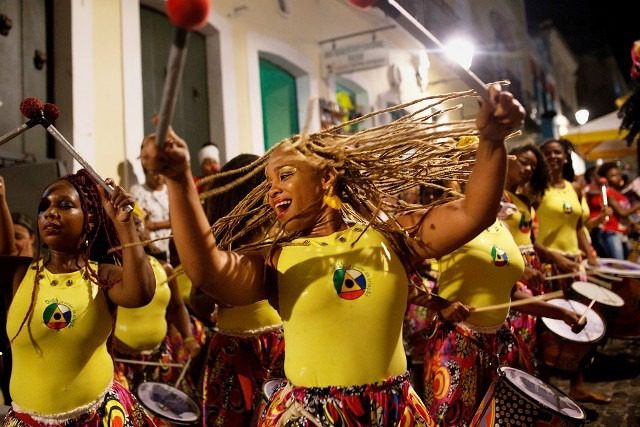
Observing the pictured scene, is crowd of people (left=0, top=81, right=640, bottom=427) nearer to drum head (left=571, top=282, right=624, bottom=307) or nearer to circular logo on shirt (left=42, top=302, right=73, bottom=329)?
circular logo on shirt (left=42, top=302, right=73, bottom=329)

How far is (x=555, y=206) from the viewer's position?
568 cm

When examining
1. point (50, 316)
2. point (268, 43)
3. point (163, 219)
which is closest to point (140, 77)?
point (163, 219)

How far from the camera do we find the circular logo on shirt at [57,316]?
7.68 ft

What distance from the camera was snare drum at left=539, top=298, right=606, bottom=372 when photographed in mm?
4016

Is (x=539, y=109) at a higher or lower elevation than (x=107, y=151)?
higher

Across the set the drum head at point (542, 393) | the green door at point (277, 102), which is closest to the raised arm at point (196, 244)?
the drum head at point (542, 393)

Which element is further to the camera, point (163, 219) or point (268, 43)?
point (268, 43)

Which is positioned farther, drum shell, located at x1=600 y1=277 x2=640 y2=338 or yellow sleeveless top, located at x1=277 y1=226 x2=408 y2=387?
drum shell, located at x1=600 y1=277 x2=640 y2=338

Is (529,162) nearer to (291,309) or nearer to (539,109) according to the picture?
(291,309)

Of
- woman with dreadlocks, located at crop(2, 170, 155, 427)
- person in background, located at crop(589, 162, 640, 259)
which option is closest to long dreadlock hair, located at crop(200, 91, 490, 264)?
woman with dreadlocks, located at crop(2, 170, 155, 427)

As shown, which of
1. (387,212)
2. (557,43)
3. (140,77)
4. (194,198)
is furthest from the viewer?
(557,43)

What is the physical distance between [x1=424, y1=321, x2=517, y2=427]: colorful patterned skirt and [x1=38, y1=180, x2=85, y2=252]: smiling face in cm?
192

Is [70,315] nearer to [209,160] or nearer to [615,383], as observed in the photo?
[209,160]

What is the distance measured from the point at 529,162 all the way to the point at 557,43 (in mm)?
32478
